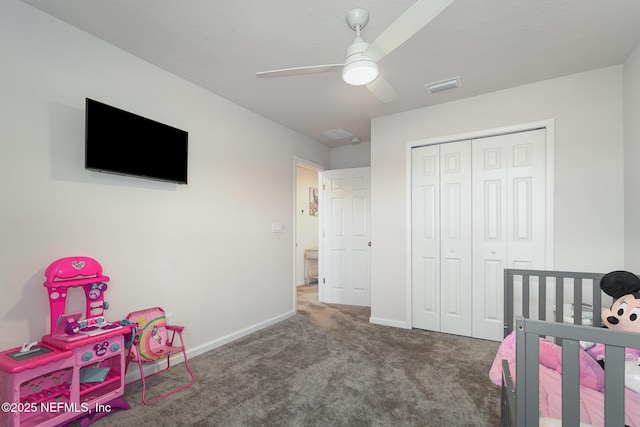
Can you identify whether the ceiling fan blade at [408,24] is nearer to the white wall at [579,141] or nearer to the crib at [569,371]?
the crib at [569,371]

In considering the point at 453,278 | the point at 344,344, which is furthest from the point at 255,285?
the point at 453,278

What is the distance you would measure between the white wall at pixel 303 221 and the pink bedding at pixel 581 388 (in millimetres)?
4742

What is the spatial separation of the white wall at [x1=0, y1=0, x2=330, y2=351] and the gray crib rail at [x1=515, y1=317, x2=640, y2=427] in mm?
2496

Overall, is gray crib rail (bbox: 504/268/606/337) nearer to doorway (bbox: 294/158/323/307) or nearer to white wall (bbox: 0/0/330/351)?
white wall (bbox: 0/0/330/351)

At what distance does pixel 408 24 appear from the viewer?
1.37 m

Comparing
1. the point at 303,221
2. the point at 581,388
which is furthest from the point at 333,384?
the point at 303,221

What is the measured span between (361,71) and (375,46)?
5.3 inches

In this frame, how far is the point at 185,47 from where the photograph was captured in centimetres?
224

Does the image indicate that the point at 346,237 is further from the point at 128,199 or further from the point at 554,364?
the point at 554,364

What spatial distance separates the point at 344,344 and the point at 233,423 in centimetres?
144

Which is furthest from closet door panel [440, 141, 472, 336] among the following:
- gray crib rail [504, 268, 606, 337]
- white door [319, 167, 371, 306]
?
white door [319, 167, 371, 306]

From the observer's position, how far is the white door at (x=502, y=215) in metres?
2.89

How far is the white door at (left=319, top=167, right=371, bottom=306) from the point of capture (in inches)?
179

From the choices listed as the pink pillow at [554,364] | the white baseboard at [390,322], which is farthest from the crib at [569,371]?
the white baseboard at [390,322]
